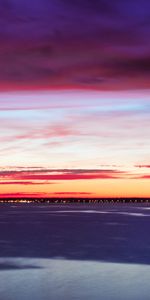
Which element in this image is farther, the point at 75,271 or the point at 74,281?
the point at 75,271

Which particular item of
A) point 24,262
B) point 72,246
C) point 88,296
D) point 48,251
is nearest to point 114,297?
point 88,296

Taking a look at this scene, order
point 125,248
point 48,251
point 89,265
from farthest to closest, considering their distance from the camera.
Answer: point 125,248
point 48,251
point 89,265

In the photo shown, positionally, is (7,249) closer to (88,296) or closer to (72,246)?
(72,246)

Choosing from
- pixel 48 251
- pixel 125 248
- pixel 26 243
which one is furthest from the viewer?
A: pixel 26 243

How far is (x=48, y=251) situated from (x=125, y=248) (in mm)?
6648

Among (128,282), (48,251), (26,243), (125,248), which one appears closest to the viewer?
(128,282)

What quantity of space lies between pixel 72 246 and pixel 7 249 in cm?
559

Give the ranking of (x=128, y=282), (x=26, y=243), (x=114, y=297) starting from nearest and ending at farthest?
(x=114, y=297), (x=128, y=282), (x=26, y=243)

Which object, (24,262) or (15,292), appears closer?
(15,292)

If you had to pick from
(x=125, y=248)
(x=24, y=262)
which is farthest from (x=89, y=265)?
(x=125, y=248)

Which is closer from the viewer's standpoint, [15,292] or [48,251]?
[15,292]

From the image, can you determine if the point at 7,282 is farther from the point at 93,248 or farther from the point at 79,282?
the point at 93,248

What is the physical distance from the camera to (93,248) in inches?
1705

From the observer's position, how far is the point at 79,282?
2534cm
